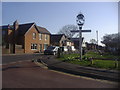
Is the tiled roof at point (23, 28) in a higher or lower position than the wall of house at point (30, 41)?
higher

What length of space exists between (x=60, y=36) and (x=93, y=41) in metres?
53.5

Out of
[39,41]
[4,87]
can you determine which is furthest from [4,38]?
[4,87]

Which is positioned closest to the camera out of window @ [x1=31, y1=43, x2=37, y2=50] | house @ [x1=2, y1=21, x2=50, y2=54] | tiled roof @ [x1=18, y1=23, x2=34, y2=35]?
house @ [x1=2, y1=21, x2=50, y2=54]

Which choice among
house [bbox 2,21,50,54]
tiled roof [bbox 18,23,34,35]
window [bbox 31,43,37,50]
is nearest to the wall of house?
house [bbox 2,21,50,54]

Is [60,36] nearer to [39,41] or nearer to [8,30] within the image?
[39,41]

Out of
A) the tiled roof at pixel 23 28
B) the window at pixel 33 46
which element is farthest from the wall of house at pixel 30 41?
the tiled roof at pixel 23 28

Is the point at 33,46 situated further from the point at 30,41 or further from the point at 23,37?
the point at 23,37

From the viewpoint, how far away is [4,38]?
3906 centimetres

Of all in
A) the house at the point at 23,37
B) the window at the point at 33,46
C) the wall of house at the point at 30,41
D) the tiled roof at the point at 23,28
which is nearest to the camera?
the house at the point at 23,37

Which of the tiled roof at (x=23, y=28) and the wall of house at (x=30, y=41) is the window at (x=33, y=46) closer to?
the wall of house at (x=30, y=41)

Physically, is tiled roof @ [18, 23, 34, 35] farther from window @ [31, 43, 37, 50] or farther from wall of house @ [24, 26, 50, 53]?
window @ [31, 43, 37, 50]

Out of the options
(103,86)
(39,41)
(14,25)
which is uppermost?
(14,25)

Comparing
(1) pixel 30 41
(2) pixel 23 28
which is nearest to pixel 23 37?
(1) pixel 30 41

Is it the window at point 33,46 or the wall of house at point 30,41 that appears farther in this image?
the window at point 33,46
